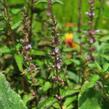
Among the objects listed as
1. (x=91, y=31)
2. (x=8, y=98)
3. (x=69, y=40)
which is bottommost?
(x=69, y=40)

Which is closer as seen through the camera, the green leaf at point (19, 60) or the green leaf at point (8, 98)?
the green leaf at point (8, 98)

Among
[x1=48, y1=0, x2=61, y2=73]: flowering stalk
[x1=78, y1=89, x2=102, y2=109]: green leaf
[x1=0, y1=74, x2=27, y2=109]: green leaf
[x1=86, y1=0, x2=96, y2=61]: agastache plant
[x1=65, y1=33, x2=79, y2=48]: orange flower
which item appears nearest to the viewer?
[x1=48, y1=0, x2=61, y2=73]: flowering stalk

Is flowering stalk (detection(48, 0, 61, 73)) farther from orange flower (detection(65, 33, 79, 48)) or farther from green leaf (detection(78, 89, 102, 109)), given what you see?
orange flower (detection(65, 33, 79, 48))

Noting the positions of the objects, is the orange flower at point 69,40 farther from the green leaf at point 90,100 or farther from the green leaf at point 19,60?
the green leaf at point 90,100

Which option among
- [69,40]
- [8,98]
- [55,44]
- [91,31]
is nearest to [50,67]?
[55,44]

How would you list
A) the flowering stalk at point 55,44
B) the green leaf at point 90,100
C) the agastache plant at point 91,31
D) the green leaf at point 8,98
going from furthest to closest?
1. the agastache plant at point 91,31
2. the green leaf at point 90,100
3. the green leaf at point 8,98
4. the flowering stalk at point 55,44

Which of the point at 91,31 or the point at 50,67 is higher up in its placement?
the point at 91,31

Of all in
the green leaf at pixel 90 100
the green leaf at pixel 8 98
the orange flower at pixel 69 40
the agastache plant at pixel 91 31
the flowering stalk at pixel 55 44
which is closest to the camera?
the flowering stalk at pixel 55 44

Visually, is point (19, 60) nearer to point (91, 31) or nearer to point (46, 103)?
point (46, 103)

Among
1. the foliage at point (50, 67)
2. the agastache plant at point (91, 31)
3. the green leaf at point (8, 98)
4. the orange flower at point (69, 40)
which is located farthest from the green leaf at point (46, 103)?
the orange flower at point (69, 40)

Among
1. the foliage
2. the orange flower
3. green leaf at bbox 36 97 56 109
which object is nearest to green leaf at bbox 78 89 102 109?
the foliage

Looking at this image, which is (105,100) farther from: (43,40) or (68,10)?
(68,10)
